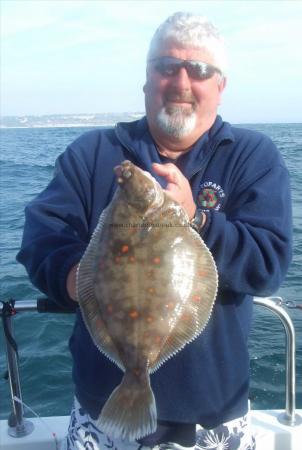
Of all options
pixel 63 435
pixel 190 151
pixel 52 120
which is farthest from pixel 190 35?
pixel 52 120

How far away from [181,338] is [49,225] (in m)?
0.97

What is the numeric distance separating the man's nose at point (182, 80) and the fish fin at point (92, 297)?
0.90 meters

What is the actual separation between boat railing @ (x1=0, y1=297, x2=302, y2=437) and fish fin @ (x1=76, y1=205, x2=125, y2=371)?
0.63 meters

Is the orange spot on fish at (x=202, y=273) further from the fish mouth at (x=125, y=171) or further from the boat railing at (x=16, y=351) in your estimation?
the boat railing at (x=16, y=351)

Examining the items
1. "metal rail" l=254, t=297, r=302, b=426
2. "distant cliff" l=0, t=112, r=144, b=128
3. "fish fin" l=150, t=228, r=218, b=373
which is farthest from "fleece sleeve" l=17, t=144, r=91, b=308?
"distant cliff" l=0, t=112, r=144, b=128

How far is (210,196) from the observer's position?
2.81m

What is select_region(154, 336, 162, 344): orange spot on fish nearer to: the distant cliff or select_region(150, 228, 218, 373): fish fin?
select_region(150, 228, 218, 373): fish fin

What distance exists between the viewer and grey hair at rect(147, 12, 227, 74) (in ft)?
9.09

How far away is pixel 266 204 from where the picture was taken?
8.47 ft

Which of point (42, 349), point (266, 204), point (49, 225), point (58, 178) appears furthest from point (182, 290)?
point (42, 349)

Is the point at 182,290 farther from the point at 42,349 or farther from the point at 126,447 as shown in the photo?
the point at 42,349

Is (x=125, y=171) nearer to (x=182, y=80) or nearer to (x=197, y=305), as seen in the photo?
(x=197, y=305)

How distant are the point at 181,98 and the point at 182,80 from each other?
0.10m

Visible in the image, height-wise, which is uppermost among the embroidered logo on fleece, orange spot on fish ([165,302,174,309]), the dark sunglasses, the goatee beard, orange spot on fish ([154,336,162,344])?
the dark sunglasses
